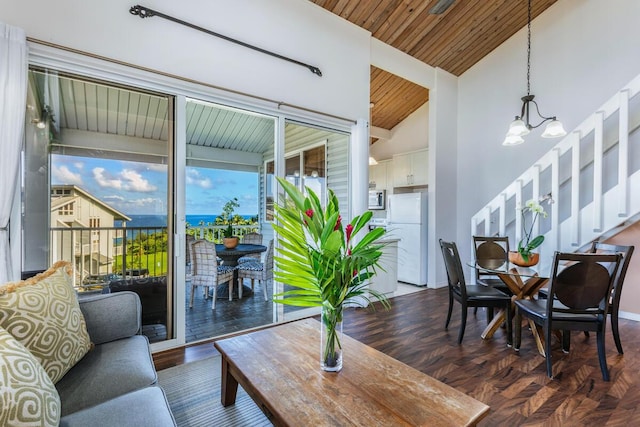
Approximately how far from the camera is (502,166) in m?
4.89

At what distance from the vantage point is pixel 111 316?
1801 millimetres

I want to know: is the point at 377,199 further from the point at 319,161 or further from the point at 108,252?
the point at 108,252

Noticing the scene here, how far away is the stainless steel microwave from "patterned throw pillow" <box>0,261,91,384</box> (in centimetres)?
562

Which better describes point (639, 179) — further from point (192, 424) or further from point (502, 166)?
point (192, 424)

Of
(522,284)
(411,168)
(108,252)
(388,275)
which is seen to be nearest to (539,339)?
(522,284)

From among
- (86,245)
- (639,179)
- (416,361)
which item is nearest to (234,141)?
(86,245)

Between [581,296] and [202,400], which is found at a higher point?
[581,296]

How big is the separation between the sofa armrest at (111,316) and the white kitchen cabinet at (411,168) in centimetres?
499

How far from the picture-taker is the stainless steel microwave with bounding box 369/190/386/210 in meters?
6.55

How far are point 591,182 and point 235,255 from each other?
4.71 m

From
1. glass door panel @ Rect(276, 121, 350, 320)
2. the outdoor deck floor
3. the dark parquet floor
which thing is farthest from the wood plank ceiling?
the outdoor deck floor

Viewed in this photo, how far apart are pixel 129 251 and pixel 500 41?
585 centimetres

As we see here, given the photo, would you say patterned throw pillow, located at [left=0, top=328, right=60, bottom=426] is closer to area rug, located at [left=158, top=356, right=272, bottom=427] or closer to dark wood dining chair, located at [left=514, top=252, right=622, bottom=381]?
area rug, located at [left=158, top=356, right=272, bottom=427]

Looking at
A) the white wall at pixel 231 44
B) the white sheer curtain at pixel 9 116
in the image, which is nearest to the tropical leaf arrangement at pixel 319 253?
the white sheer curtain at pixel 9 116
